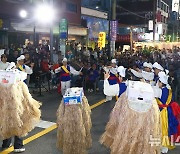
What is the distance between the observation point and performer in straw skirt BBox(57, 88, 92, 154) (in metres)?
4.84

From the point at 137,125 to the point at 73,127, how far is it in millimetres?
1235

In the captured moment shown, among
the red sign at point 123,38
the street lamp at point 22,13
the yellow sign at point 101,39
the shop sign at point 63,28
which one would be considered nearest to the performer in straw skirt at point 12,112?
the shop sign at point 63,28

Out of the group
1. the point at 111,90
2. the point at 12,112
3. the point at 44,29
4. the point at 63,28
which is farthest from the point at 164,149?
the point at 44,29

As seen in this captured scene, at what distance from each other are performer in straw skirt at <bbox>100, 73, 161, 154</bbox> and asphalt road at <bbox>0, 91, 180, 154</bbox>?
1.70 meters

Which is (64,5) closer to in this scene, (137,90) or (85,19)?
(85,19)

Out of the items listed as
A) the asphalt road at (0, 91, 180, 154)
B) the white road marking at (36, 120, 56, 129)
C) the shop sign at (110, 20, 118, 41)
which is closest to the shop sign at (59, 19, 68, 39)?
the shop sign at (110, 20, 118, 41)

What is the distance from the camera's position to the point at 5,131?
5.20 metres

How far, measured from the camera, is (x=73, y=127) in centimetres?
485

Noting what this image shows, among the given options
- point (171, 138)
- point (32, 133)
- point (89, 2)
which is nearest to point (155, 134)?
point (171, 138)

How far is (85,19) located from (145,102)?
28.2 m

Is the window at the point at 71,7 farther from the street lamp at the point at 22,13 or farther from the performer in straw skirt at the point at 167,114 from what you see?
the performer in straw skirt at the point at 167,114

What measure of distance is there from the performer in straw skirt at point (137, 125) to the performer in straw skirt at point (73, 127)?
0.79 m

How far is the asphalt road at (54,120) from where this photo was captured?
5.88 metres

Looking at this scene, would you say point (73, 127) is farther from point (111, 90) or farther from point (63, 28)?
point (63, 28)
